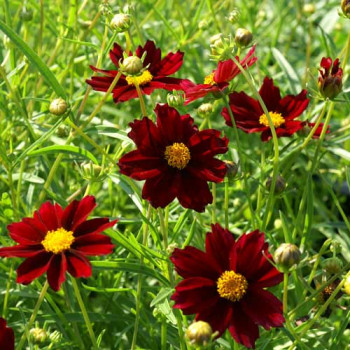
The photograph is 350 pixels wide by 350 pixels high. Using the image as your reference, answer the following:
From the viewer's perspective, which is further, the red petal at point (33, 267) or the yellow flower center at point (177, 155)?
the yellow flower center at point (177, 155)

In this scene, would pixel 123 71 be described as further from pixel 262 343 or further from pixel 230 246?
pixel 262 343

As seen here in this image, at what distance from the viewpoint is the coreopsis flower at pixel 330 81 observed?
1.00 meters

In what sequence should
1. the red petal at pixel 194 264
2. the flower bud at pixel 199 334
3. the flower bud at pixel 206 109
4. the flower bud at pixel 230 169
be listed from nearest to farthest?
the flower bud at pixel 199 334 < the red petal at pixel 194 264 < the flower bud at pixel 230 169 < the flower bud at pixel 206 109

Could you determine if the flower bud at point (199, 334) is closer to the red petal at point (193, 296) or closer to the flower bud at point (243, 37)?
the red petal at point (193, 296)

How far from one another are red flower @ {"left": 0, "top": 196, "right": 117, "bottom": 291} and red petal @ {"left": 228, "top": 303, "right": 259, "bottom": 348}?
17 centimetres

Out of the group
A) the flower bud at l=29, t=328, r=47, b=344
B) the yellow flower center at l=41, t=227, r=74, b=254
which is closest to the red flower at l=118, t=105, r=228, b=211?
the yellow flower center at l=41, t=227, r=74, b=254

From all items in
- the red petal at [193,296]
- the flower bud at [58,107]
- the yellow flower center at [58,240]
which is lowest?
the red petal at [193,296]

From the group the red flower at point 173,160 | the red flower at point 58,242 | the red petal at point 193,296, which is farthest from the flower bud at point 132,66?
the red petal at point 193,296

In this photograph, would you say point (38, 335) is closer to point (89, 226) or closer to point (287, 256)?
point (89, 226)

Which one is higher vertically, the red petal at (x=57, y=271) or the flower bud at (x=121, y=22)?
the flower bud at (x=121, y=22)

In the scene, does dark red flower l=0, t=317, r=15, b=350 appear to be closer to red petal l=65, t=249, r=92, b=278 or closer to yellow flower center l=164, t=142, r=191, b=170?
red petal l=65, t=249, r=92, b=278

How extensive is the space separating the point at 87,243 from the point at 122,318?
0.32 m

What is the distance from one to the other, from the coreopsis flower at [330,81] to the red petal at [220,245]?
231 millimetres

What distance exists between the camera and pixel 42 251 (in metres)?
0.93
